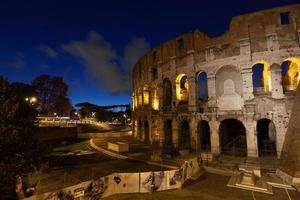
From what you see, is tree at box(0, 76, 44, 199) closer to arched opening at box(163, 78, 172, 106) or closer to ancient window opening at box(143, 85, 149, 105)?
arched opening at box(163, 78, 172, 106)

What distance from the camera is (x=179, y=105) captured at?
69.8 ft

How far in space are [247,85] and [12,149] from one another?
55.8 ft

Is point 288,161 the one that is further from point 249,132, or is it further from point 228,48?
point 228,48

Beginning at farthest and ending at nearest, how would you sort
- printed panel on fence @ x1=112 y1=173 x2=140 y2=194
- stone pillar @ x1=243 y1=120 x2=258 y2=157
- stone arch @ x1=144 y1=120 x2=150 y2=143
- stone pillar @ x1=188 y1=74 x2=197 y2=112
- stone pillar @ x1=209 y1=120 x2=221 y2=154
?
stone arch @ x1=144 y1=120 x2=150 y2=143, stone pillar @ x1=188 y1=74 x2=197 y2=112, stone pillar @ x1=209 y1=120 x2=221 y2=154, stone pillar @ x1=243 y1=120 x2=258 y2=157, printed panel on fence @ x1=112 y1=173 x2=140 y2=194

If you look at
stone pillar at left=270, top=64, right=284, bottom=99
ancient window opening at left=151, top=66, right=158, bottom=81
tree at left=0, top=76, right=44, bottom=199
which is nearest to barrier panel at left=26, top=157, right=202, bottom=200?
tree at left=0, top=76, right=44, bottom=199

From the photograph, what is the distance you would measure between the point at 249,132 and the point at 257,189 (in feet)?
23.8

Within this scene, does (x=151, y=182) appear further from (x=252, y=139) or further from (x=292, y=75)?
(x=292, y=75)

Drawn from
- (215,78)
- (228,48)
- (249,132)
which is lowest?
(249,132)

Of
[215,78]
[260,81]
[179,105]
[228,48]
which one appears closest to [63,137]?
[179,105]

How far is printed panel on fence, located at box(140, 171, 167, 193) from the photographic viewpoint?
31.4 feet

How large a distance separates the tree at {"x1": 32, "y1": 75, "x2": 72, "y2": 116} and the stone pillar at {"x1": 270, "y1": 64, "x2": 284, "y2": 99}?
4239 centimetres

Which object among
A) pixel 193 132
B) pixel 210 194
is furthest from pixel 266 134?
pixel 210 194

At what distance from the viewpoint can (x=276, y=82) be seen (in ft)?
52.2

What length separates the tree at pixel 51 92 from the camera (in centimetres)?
4278
